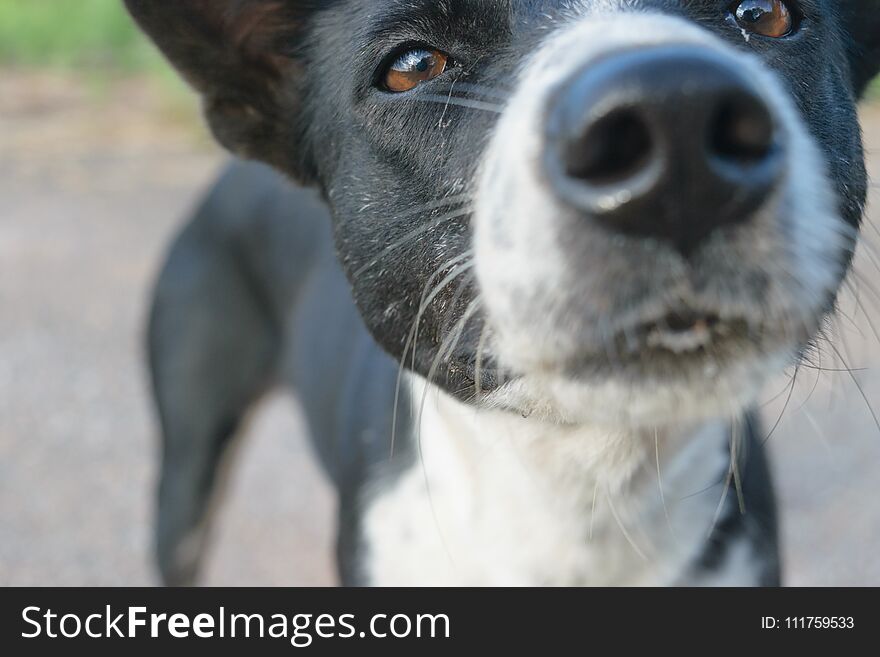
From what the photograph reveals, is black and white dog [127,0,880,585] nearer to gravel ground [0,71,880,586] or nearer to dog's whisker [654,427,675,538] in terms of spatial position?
dog's whisker [654,427,675,538]

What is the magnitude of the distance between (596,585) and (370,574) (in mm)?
559

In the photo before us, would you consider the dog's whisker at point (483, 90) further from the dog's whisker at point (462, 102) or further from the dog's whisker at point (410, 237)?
the dog's whisker at point (410, 237)

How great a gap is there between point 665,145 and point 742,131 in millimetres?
124

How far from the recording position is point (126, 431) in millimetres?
5020

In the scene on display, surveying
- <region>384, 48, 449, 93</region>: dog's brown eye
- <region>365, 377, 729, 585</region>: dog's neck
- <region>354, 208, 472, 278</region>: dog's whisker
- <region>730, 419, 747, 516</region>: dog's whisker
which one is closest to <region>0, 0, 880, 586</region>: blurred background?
<region>730, 419, 747, 516</region>: dog's whisker

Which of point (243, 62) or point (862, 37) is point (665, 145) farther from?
point (243, 62)

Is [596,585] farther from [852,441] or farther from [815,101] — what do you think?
[852,441]

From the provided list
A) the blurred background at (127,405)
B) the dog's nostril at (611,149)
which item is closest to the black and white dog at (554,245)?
the dog's nostril at (611,149)

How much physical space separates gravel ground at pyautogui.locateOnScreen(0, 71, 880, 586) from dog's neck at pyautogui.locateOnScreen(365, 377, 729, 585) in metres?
0.44

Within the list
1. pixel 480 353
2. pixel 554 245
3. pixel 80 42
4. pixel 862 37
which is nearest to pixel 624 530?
pixel 480 353

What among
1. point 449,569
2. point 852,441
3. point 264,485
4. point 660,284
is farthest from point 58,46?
point 660,284

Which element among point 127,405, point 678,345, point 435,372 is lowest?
point 127,405

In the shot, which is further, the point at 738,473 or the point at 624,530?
the point at 738,473
